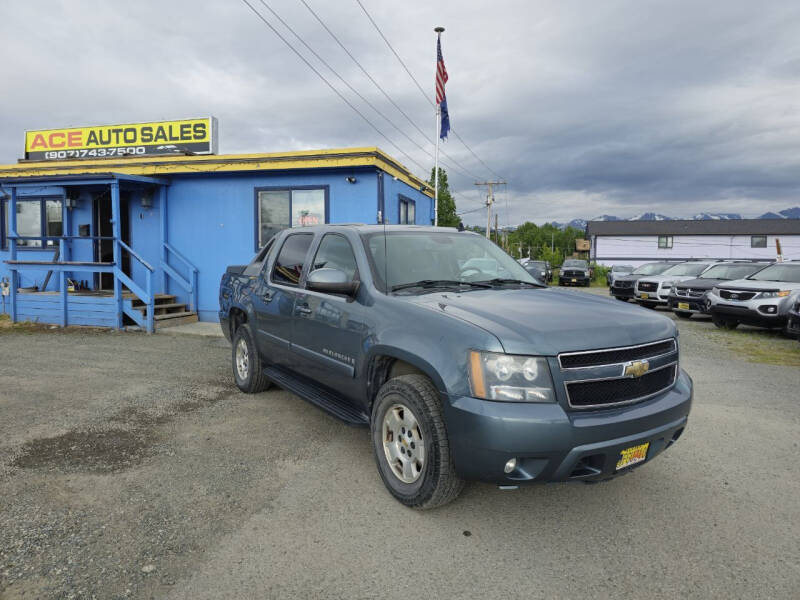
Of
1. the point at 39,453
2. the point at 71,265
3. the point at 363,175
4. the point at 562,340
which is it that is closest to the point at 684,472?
the point at 562,340

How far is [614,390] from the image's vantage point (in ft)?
9.91

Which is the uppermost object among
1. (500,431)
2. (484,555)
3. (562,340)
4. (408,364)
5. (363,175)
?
(363,175)

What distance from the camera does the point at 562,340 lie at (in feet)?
9.55

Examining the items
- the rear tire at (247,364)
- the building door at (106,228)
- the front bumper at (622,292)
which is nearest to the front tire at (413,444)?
the rear tire at (247,364)

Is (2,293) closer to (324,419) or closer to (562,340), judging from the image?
(324,419)

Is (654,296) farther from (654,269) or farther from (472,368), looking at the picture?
(472,368)

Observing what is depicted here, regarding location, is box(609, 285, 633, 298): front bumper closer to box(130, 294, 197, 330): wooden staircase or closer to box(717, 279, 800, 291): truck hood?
box(717, 279, 800, 291): truck hood

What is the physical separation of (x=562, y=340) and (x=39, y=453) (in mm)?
3971

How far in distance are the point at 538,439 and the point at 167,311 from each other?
10.6 m

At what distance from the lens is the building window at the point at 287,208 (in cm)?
1109

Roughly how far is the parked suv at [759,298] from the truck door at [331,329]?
10309 mm

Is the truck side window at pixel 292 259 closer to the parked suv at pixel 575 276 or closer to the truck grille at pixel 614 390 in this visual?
the truck grille at pixel 614 390

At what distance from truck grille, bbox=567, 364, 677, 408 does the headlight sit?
16 cm

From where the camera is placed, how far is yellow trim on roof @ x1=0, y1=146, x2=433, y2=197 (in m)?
10.5
